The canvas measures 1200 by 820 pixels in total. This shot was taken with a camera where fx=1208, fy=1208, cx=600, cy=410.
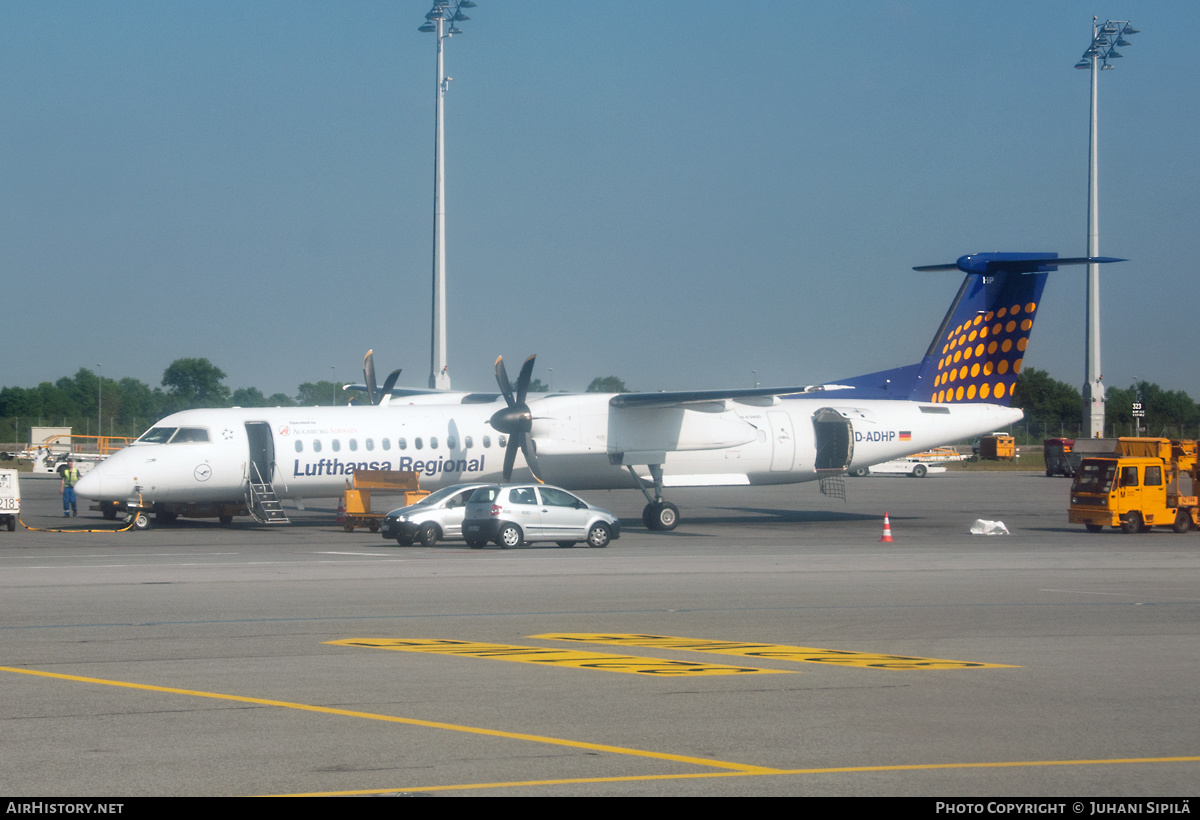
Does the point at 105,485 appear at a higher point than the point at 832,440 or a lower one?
lower

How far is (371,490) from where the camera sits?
3262 cm

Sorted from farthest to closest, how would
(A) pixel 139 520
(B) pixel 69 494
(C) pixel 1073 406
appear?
(C) pixel 1073 406
(B) pixel 69 494
(A) pixel 139 520

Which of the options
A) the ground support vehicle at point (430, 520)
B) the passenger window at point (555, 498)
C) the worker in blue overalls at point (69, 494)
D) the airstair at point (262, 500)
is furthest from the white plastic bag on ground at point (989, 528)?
the worker in blue overalls at point (69, 494)

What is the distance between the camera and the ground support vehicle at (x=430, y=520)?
27375 mm

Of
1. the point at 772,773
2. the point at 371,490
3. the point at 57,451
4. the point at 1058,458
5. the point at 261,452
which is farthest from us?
the point at 57,451

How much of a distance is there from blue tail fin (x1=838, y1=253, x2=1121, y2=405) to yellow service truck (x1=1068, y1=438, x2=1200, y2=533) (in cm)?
599

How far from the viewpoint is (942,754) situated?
793 cm

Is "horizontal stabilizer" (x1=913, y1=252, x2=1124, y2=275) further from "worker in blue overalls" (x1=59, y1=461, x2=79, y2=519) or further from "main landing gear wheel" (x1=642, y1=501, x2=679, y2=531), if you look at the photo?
"worker in blue overalls" (x1=59, y1=461, x2=79, y2=519)

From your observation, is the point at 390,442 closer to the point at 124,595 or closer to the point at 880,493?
the point at 124,595

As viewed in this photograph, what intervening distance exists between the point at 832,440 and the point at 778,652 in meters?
25.1

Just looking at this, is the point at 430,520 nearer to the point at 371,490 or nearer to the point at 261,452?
the point at 371,490

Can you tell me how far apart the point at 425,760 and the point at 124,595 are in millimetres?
10948

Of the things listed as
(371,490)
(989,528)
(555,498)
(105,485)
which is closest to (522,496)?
(555,498)

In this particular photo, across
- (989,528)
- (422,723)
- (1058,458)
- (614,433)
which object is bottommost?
(989,528)
